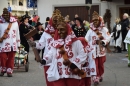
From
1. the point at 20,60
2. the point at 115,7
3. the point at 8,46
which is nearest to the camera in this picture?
the point at 8,46

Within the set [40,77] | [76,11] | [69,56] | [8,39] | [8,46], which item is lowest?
[40,77]

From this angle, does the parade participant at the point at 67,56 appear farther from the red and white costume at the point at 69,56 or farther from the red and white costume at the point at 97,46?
the red and white costume at the point at 97,46

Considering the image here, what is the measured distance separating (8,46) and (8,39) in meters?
0.21

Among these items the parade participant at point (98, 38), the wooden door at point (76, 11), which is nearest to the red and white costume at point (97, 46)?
the parade participant at point (98, 38)

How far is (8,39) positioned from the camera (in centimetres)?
1291

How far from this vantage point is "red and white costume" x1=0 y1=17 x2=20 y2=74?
12836 mm

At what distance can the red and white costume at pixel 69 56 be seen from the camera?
7.30 metres

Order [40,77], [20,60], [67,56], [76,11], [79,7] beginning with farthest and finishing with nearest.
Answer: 1. [76,11]
2. [79,7]
3. [20,60]
4. [40,77]
5. [67,56]

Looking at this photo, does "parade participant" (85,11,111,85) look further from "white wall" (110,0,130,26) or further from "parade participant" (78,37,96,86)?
"white wall" (110,0,130,26)

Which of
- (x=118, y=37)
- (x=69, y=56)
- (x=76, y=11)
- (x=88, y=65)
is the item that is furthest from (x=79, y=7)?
(x=69, y=56)

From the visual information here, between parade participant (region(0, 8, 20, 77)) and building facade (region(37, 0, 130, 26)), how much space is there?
16202 mm

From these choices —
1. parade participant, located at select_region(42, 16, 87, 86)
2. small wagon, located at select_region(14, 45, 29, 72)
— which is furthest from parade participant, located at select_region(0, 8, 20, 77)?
parade participant, located at select_region(42, 16, 87, 86)

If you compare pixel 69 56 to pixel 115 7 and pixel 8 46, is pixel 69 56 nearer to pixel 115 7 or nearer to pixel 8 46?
pixel 8 46

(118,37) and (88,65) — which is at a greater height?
(88,65)
